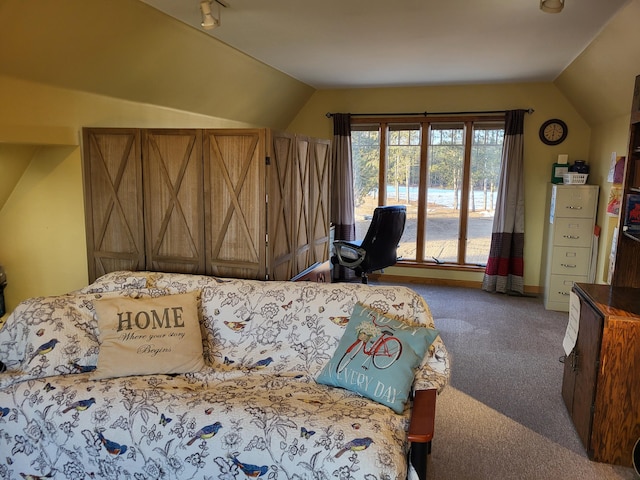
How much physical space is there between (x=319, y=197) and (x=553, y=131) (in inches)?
120

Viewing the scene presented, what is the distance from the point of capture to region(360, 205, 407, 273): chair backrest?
14.9 ft

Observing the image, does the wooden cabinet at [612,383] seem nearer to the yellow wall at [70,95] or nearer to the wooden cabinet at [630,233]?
the wooden cabinet at [630,233]

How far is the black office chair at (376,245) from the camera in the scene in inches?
180

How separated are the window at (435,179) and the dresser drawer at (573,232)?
36.5 inches

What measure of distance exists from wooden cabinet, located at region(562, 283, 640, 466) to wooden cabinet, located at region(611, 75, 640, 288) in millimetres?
373

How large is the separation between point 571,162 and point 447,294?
199cm

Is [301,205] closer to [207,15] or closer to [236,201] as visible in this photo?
[236,201]

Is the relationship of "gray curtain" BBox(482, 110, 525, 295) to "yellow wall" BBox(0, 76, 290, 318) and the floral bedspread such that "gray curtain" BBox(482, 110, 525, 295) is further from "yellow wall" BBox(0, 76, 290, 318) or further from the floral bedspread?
"yellow wall" BBox(0, 76, 290, 318)

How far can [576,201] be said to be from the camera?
483cm

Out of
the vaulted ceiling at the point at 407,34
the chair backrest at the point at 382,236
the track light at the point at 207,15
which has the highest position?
the vaulted ceiling at the point at 407,34

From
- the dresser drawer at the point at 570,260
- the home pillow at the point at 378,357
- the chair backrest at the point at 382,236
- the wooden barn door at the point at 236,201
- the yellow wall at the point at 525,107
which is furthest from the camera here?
the yellow wall at the point at 525,107

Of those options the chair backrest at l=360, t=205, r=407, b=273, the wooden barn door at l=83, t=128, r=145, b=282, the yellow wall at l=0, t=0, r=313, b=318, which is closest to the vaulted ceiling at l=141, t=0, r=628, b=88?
Answer: the yellow wall at l=0, t=0, r=313, b=318

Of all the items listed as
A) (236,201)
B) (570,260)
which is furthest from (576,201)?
(236,201)

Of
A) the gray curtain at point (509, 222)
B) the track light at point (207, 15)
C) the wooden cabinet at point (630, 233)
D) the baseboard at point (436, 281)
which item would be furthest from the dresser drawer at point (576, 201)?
the track light at point (207, 15)
